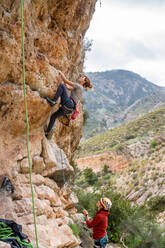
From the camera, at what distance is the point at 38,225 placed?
4.29 m

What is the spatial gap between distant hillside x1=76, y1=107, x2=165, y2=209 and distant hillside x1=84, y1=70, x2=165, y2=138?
2966 cm

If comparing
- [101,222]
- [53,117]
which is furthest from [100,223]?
[53,117]

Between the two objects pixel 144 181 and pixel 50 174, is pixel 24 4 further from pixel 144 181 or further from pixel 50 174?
pixel 144 181

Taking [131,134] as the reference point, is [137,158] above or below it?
below

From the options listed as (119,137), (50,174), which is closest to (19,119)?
(50,174)

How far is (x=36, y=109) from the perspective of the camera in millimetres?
5281

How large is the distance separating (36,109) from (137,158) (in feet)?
102

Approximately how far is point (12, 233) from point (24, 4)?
4.46 meters


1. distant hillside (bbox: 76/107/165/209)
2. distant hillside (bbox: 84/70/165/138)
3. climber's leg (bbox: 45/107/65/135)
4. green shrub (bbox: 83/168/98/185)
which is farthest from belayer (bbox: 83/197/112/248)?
distant hillside (bbox: 84/70/165/138)

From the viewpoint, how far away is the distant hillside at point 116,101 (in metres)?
94.2

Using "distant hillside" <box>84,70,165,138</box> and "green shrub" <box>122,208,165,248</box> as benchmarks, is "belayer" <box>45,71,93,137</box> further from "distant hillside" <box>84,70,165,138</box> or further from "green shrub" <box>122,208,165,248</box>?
"distant hillside" <box>84,70,165,138</box>

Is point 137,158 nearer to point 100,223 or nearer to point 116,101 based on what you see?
point 100,223

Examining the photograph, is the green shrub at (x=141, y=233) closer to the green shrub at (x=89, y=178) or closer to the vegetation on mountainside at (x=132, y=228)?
the vegetation on mountainside at (x=132, y=228)

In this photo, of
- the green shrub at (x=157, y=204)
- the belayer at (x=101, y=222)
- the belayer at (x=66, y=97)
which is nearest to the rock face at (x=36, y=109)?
the belayer at (x=66, y=97)
